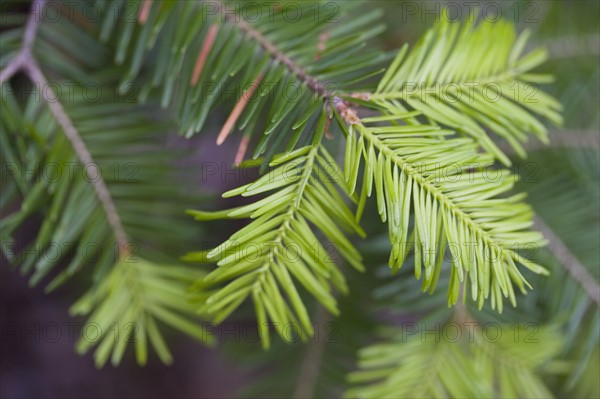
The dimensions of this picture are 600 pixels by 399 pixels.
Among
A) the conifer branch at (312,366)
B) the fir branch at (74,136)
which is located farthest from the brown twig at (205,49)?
the conifer branch at (312,366)

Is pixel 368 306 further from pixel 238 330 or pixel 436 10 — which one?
pixel 436 10

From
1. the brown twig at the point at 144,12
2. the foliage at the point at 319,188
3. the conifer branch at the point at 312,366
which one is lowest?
the conifer branch at the point at 312,366

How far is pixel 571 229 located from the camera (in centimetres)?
56

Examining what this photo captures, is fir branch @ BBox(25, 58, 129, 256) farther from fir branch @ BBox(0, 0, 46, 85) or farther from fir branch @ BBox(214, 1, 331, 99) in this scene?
fir branch @ BBox(214, 1, 331, 99)

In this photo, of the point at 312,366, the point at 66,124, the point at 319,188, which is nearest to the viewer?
the point at 319,188

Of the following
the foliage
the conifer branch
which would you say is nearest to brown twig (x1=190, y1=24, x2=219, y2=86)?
the foliage

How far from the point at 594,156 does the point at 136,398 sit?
2.76 feet

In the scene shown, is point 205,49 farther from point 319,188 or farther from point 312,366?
point 312,366

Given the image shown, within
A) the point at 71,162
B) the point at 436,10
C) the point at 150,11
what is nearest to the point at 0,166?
the point at 71,162

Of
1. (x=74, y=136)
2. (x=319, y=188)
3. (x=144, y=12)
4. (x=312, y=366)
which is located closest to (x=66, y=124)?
(x=74, y=136)

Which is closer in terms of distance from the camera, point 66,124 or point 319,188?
point 319,188

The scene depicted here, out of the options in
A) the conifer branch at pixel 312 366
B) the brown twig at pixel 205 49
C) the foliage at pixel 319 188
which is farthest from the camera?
the conifer branch at pixel 312 366

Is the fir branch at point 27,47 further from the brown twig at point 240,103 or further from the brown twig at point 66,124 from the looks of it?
the brown twig at point 240,103

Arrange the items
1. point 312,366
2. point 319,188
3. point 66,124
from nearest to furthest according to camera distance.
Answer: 1. point 319,188
2. point 66,124
3. point 312,366
